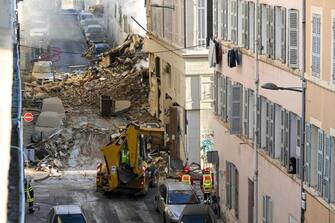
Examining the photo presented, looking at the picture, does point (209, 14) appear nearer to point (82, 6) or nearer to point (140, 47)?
point (140, 47)

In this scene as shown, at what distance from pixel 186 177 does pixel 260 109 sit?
10.7 meters

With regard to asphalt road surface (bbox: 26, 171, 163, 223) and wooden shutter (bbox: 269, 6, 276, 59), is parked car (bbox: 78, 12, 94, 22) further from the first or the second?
wooden shutter (bbox: 269, 6, 276, 59)

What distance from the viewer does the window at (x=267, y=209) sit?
110 ft

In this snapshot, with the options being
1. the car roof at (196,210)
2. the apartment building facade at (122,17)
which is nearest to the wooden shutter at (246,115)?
the car roof at (196,210)

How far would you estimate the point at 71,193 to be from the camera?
46031 millimetres

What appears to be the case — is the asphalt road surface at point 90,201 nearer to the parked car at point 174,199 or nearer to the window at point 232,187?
the parked car at point 174,199

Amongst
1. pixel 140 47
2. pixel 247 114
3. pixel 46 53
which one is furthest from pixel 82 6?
pixel 247 114

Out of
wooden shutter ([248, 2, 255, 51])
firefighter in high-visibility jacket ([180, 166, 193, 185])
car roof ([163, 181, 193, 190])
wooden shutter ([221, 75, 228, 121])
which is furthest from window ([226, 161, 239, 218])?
wooden shutter ([248, 2, 255, 51])

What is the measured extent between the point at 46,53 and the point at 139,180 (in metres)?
46.2

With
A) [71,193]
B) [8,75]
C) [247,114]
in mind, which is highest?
[8,75]

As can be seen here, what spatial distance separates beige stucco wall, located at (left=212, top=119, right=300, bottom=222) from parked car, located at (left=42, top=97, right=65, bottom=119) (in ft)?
65.3

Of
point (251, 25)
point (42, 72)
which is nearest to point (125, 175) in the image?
point (251, 25)

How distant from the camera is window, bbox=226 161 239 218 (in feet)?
128

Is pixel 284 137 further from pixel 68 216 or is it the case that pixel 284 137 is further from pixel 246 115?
pixel 68 216
